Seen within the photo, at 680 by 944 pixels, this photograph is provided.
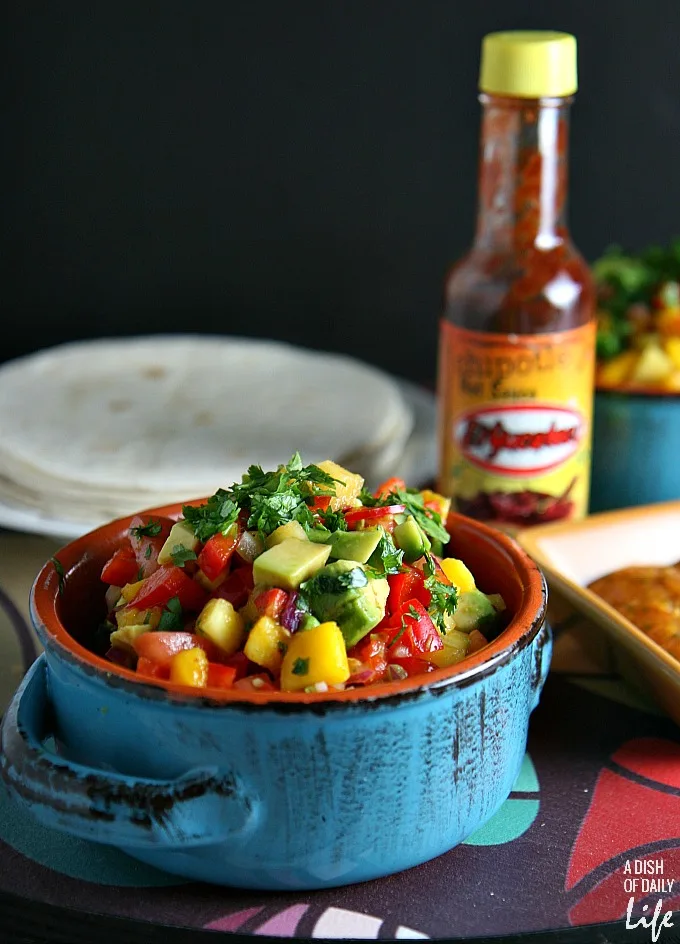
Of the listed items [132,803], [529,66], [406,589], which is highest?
[529,66]

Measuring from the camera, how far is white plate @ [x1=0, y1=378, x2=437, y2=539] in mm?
1954

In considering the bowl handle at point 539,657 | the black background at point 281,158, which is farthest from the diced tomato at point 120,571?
the black background at point 281,158

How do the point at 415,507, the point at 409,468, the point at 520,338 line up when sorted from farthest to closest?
the point at 409,468, the point at 520,338, the point at 415,507

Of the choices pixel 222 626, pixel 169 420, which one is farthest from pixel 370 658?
pixel 169 420

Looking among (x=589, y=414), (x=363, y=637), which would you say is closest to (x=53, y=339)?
(x=589, y=414)

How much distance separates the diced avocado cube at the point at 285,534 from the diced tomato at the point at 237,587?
4cm

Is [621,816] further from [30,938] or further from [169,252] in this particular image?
[169,252]

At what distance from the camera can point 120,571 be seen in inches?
52.6

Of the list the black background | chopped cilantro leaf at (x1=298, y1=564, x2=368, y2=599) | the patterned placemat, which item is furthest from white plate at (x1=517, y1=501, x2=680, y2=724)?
the black background

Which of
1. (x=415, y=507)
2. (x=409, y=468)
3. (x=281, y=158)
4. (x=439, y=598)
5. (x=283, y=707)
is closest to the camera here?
(x=283, y=707)

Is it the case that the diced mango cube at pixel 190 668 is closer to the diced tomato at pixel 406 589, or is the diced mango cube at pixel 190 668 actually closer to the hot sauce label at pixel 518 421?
the diced tomato at pixel 406 589

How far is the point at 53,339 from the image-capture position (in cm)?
312

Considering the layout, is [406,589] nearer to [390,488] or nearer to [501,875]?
[390,488]

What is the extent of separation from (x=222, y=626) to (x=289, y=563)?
0.30 ft
